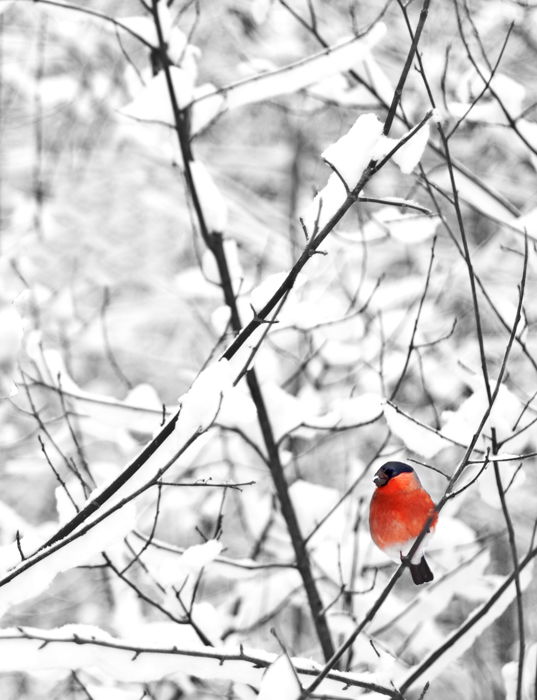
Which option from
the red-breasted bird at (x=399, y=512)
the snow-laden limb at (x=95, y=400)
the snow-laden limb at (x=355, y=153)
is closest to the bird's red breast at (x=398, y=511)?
the red-breasted bird at (x=399, y=512)

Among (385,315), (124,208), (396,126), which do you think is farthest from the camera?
(124,208)

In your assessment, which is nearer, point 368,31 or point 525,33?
point 368,31

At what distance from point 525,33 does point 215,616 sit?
3235 millimetres

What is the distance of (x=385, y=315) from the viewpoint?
3.36 metres

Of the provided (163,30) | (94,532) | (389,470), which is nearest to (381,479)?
(389,470)

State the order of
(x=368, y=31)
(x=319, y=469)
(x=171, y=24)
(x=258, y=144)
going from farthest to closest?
(x=258, y=144), (x=319, y=469), (x=171, y=24), (x=368, y=31)

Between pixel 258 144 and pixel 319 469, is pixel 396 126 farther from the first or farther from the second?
pixel 258 144

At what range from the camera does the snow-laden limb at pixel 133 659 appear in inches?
59.4

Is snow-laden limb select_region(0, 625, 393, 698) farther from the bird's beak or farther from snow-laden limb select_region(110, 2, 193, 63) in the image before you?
snow-laden limb select_region(110, 2, 193, 63)

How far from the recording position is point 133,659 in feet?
5.29

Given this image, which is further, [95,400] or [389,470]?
[95,400]

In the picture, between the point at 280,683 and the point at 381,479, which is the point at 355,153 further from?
the point at 280,683

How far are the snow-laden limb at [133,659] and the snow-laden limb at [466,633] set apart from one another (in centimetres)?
12

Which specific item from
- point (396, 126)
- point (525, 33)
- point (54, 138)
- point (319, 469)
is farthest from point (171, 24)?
point (54, 138)
